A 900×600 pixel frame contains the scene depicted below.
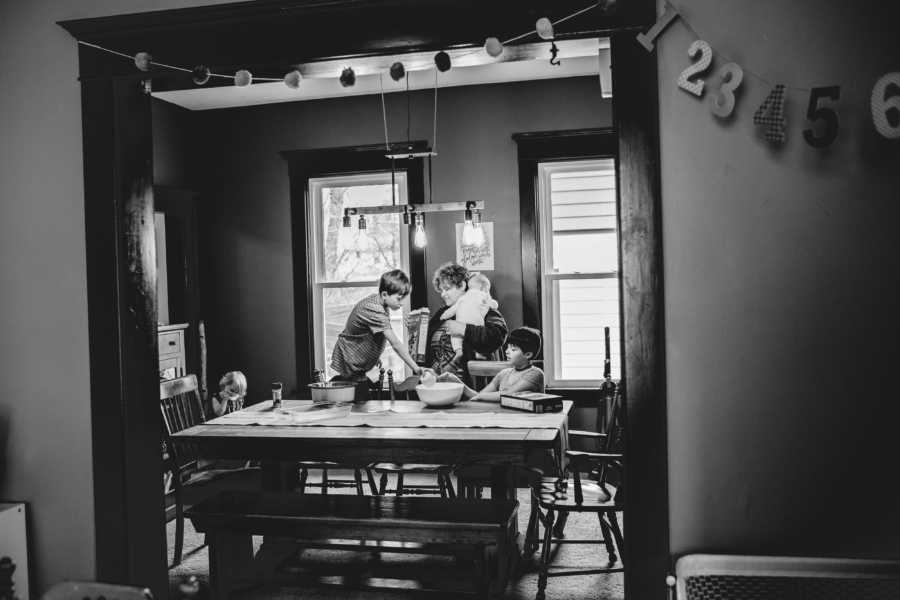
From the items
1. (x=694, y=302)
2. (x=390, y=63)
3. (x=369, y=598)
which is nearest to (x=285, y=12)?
(x=390, y=63)

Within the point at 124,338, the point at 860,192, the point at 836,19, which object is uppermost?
the point at 836,19

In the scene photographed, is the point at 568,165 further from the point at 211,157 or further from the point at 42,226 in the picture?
the point at 42,226

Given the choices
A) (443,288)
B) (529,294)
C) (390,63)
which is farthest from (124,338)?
(529,294)

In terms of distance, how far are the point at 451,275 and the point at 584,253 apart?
3.56 feet

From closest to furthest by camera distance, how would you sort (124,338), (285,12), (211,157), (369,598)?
(285,12) < (124,338) < (369,598) < (211,157)

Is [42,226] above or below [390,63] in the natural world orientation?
below

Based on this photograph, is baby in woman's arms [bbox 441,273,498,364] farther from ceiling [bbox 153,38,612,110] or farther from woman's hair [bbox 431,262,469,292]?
ceiling [bbox 153,38,612,110]

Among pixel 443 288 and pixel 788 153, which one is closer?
pixel 788 153

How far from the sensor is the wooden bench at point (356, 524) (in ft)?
9.80

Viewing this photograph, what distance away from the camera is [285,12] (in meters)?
2.25

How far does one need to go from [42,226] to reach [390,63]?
4.34ft

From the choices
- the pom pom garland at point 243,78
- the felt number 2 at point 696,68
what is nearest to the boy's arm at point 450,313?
the pom pom garland at point 243,78

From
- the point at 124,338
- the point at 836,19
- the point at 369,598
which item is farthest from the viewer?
the point at 369,598

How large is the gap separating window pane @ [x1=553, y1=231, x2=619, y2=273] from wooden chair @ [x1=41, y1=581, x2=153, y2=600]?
4517 millimetres
